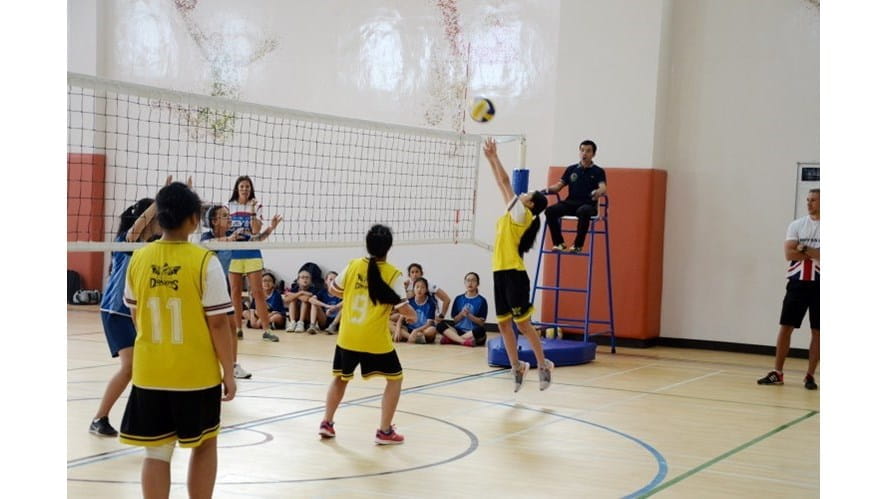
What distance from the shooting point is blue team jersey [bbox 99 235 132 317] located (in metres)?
5.76

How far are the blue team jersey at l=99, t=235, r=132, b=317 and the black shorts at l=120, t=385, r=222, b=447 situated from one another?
1950 millimetres

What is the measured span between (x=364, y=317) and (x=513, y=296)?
2.10 meters

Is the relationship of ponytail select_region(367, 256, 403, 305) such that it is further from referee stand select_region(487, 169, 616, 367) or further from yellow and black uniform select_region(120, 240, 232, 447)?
referee stand select_region(487, 169, 616, 367)

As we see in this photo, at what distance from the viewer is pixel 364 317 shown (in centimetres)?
579

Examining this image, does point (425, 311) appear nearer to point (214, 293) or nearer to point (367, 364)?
point (367, 364)

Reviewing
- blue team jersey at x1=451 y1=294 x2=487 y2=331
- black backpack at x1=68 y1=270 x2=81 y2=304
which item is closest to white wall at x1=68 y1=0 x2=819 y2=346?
blue team jersey at x1=451 y1=294 x2=487 y2=331

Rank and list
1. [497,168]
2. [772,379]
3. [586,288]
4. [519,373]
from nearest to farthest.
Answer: [497,168]
[519,373]
[772,379]
[586,288]

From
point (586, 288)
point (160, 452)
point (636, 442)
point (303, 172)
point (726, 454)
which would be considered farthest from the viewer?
point (303, 172)

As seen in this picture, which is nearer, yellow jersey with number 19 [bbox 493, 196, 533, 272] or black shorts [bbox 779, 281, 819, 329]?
yellow jersey with number 19 [bbox 493, 196, 533, 272]

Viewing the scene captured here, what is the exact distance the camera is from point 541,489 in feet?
16.2

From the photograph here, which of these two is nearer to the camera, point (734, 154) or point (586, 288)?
point (734, 154)

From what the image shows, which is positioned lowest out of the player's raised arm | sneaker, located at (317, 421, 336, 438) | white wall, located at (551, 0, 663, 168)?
sneaker, located at (317, 421, 336, 438)

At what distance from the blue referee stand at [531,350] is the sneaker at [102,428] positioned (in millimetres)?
4006

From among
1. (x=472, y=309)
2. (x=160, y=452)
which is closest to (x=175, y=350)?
(x=160, y=452)
